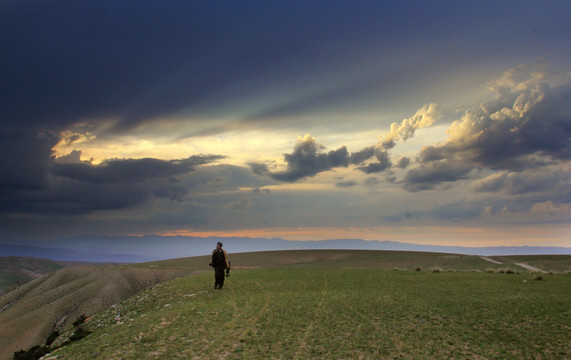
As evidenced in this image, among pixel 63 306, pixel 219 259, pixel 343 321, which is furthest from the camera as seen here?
pixel 63 306

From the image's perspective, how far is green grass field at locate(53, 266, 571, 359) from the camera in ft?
36.5

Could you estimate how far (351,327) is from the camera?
1348cm

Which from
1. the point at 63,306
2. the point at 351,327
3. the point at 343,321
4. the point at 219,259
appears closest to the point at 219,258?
the point at 219,259

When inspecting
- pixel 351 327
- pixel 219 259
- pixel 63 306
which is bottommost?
pixel 63 306

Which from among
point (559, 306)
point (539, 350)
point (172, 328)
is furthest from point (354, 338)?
point (559, 306)

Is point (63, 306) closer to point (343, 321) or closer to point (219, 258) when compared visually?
point (219, 258)

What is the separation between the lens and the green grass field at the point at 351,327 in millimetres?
11125

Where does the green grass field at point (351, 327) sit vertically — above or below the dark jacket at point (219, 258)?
below

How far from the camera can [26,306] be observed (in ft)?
187

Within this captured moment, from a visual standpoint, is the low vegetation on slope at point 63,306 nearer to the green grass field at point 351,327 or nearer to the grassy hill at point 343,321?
the grassy hill at point 343,321

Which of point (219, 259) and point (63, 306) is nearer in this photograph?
point (219, 259)

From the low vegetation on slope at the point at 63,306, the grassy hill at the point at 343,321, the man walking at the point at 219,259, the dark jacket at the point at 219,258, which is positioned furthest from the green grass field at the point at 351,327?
the low vegetation on slope at the point at 63,306

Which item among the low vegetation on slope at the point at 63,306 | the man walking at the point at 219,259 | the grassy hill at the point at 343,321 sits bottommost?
the low vegetation on slope at the point at 63,306

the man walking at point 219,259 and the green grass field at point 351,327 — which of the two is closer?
the green grass field at point 351,327
